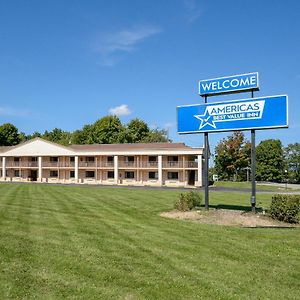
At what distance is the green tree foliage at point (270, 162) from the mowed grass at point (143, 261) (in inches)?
3094

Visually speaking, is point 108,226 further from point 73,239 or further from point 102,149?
point 102,149

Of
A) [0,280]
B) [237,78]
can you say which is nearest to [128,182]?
[237,78]

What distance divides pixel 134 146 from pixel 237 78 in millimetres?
43487

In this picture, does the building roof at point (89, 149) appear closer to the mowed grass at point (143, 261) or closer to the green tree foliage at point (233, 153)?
the green tree foliage at point (233, 153)

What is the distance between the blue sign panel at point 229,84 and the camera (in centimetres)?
1953

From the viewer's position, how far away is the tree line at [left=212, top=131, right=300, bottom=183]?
75375 millimetres

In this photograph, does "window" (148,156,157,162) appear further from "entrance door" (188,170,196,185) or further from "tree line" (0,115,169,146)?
"tree line" (0,115,169,146)

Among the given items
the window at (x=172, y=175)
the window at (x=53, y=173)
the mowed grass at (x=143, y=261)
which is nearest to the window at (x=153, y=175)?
the window at (x=172, y=175)

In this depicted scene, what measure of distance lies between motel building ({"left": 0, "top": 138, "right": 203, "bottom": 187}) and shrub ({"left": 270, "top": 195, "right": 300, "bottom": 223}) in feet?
124

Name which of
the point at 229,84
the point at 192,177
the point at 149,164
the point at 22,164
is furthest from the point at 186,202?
the point at 22,164

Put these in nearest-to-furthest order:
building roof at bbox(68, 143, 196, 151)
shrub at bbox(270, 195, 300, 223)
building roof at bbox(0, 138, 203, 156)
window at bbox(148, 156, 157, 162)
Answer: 1. shrub at bbox(270, 195, 300, 223)
2. building roof at bbox(0, 138, 203, 156)
3. building roof at bbox(68, 143, 196, 151)
4. window at bbox(148, 156, 157, 162)

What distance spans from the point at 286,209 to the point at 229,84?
7.70 meters

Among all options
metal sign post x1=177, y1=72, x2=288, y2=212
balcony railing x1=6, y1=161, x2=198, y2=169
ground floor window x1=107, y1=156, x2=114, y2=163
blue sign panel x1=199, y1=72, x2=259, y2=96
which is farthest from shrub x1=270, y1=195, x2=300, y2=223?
ground floor window x1=107, y1=156, x2=114, y2=163

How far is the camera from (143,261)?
8883 millimetres
